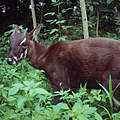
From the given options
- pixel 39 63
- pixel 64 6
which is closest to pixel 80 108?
pixel 39 63

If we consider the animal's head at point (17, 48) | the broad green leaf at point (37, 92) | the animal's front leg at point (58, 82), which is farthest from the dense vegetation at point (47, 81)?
the animal's head at point (17, 48)

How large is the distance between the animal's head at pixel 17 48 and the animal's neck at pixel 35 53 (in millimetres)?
150

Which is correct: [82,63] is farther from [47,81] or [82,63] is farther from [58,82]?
[47,81]

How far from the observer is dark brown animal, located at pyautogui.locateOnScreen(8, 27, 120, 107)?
3.15 meters

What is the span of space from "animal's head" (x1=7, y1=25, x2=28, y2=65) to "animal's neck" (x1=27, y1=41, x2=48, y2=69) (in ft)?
0.49

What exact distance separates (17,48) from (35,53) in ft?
1.43

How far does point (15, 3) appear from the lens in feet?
36.6

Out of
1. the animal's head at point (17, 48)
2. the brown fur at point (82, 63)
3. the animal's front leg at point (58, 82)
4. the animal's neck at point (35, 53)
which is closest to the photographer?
the brown fur at point (82, 63)

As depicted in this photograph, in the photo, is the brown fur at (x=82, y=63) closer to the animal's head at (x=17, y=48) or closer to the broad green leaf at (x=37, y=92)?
the animal's head at (x=17, y=48)

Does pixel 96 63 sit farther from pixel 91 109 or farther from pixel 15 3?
pixel 15 3

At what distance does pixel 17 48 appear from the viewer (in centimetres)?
364

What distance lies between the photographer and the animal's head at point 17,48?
3635 millimetres

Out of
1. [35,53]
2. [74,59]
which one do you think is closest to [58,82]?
[74,59]

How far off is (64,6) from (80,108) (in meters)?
8.24
